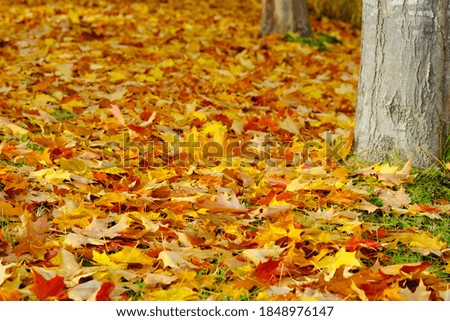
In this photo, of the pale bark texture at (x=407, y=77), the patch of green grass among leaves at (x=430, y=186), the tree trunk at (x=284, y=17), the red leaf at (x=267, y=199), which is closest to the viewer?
the red leaf at (x=267, y=199)

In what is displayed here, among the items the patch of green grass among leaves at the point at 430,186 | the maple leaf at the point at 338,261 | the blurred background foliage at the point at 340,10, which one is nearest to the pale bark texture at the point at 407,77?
the patch of green grass among leaves at the point at 430,186

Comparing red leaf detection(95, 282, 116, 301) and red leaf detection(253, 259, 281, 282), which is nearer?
red leaf detection(95, 282, 116, 301)

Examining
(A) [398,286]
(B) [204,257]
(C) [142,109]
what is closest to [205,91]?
(C) [142,109]

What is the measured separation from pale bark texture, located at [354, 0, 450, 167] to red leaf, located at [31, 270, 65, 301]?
201cm

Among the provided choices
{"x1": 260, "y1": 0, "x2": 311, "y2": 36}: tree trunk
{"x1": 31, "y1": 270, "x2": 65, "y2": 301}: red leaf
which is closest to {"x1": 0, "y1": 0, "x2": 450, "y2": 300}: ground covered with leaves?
{"x1": 31, "y1": 270, "x2": 65, "y2": 301}: red leaf

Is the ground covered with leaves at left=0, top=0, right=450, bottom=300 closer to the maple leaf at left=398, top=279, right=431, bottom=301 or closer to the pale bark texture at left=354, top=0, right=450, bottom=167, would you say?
the maple leaf at left=398, top=279, right=431, bottom=301

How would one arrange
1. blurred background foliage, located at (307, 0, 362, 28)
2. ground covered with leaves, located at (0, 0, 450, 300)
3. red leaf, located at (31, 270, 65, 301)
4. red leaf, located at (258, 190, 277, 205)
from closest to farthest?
red leaf, located at (31, 270, 65, 301) → ground covered with leaves, located at (0, 0, 450, 300) → red leaf, located at (258, 190, 277, 205) → blurred background foliage, located at (307, 0, 362, 28)

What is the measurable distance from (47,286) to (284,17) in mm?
5963

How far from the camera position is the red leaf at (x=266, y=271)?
2.48 m

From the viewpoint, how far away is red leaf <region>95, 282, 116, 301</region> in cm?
230

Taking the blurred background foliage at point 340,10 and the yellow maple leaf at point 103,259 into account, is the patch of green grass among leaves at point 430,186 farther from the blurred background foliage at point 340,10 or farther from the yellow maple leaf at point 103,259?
the blurred background foliage at point 340,10

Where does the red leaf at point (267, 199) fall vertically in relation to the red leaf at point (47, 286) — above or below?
above

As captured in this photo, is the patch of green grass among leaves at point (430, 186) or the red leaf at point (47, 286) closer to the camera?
the red leaf at point (47, 286)

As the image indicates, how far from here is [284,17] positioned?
7699 millimetres
